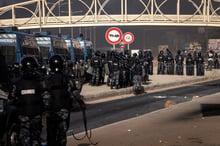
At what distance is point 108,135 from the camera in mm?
8133

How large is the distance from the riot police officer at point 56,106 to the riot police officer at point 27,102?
0.30 m

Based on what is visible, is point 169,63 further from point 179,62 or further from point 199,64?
point 199,64

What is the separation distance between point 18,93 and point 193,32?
307 feet

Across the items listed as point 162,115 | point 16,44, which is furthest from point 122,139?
point 16,44

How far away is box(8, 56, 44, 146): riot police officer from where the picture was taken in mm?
6062

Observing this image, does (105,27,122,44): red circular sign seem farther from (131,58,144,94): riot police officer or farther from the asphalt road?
the asphalt road

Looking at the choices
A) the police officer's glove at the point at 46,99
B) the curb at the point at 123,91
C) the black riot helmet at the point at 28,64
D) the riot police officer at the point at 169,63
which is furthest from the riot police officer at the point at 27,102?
the riot police officer at the point at 169,63

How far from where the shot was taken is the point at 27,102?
6.07m

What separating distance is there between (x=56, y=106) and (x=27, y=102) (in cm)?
52

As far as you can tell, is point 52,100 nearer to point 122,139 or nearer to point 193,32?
point 122,139

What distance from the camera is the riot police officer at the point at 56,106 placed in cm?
641

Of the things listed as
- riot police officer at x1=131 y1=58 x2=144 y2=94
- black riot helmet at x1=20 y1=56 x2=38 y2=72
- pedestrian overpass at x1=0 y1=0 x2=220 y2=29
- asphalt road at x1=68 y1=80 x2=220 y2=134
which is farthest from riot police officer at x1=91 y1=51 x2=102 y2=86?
pedestrian overpass at x1=0 y1=0 x2=220 y2=29

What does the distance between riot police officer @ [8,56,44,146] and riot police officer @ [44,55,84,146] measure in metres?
0.30

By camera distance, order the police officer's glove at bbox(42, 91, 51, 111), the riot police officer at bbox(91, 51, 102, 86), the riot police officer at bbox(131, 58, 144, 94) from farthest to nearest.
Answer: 1. the riot police officer at bbox(91, 51, 102, 86)
2. the riot police officer at bbox(131, 58, 144, 94)
3. the police officer's glove at bbox(42, 91, 51, 111)
